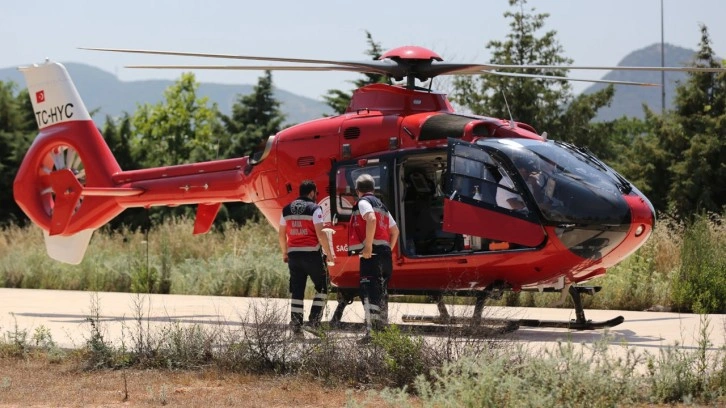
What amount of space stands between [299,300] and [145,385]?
2947 millimetres

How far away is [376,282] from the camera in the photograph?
1189 cm

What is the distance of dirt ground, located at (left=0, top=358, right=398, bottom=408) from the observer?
901 cm

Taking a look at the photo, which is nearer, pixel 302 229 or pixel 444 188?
pixel 302 229

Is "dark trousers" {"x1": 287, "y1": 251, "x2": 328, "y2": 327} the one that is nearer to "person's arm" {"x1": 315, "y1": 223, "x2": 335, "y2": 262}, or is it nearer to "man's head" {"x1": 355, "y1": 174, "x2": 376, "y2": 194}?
"person's arm" {"x1": 315, "y1": 223, "x2": 335, "y2": 262}

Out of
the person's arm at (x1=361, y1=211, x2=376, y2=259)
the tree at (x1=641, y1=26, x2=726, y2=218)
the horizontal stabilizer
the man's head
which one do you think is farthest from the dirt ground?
the tree at (x1=641, y1=26, x2=726, y2=218)

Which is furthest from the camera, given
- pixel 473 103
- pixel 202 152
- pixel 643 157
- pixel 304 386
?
pixel 202 152

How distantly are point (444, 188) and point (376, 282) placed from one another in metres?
1.90

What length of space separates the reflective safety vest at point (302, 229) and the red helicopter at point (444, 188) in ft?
0.89

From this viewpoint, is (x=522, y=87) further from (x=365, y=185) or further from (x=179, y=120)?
(x=179, y=120)

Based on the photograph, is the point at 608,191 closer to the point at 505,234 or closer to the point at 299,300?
the point at 505,234

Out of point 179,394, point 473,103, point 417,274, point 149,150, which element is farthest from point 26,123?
point 179,394

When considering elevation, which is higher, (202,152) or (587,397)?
(202,152)

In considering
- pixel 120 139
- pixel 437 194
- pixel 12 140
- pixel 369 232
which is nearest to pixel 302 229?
pixel 369 232

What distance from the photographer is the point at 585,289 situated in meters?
13.6
